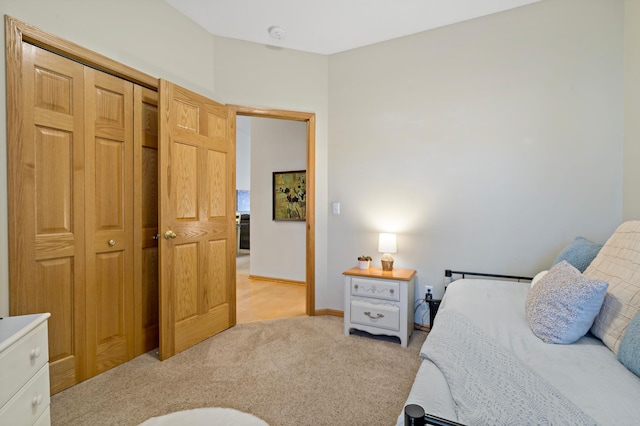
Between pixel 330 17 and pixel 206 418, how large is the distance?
310cm

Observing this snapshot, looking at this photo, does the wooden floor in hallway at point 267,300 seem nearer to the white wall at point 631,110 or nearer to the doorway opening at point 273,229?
the doorway opening at point 273,229

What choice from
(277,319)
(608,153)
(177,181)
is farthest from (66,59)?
(608,153)

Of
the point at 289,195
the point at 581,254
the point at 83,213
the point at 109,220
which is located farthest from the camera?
the point at 289,195

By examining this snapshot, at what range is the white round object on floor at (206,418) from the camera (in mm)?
1654

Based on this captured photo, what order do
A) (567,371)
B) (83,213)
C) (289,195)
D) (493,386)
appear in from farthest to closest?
(289,195)
(83,213)
(567,371)
(493,386)

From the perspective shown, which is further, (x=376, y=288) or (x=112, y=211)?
(x=376, y=288)

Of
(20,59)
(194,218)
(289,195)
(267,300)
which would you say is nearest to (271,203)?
(289,195)

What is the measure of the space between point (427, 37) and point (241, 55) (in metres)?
1.82

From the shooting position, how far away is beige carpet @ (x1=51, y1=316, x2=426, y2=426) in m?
1.76

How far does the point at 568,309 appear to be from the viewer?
1338 mm

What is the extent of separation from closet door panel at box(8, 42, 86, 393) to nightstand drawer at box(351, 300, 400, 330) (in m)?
2.03

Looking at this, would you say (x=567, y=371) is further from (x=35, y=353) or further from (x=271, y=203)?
(x=271, y=203)

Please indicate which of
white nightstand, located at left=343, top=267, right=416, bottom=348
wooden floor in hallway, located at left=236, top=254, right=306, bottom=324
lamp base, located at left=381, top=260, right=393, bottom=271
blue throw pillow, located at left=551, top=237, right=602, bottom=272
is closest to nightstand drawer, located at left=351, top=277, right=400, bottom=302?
white nightstand, located at left=343, top=267, right=416, bottom=348

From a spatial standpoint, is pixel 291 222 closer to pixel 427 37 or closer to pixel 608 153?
pixel 427 37
